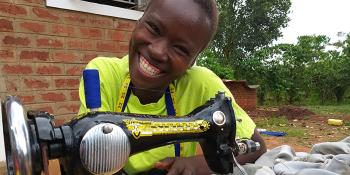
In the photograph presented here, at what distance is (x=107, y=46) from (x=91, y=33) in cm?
18

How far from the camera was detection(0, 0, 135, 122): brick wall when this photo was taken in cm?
245

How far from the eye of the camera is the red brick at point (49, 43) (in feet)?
8.58

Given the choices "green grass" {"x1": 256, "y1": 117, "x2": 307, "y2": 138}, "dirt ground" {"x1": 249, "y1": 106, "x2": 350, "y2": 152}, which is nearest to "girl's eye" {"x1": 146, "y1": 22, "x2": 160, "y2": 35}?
"dirt ground" {"x1": 249, "y1": 106, "x2": 350, "y2": 152}

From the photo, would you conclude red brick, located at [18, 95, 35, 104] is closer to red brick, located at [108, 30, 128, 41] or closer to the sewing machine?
red brick, located at [108, 30, 128, 41]

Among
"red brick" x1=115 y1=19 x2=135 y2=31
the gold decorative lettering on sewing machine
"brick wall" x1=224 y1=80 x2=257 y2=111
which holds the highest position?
"red brick" x1=115 y1=19 x2=135 y2=31

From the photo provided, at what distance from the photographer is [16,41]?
248 centimetres

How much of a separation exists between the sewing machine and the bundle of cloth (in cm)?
29

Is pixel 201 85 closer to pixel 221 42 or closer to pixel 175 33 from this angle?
pixel 175 33

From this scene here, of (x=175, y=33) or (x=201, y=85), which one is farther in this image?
(x=201, y=85)

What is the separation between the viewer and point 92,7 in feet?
9.53

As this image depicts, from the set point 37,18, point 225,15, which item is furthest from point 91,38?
point 225,15

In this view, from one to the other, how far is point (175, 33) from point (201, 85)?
325 millimetres

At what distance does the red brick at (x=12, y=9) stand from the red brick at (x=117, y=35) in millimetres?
735

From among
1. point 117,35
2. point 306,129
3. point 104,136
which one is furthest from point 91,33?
point 306,129
